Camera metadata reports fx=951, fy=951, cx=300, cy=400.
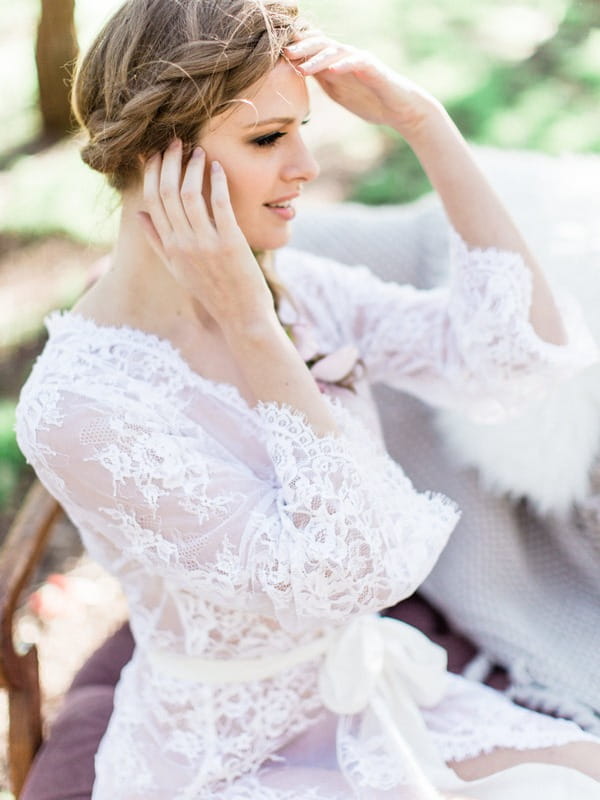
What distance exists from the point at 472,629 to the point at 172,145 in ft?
3.97

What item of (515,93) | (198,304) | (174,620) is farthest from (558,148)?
(174,620)

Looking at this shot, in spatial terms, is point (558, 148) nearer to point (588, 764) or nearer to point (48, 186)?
point (48, 186)

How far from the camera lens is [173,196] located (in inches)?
54.4

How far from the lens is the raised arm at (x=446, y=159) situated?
1.68m

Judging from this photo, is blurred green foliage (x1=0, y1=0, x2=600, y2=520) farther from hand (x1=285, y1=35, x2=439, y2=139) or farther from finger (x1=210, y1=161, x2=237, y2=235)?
finger (x1=210, y1=161, x2=237, y2=235)

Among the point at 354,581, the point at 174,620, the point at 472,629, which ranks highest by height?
the point at 354,581

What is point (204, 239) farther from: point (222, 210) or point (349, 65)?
point (349, 65)

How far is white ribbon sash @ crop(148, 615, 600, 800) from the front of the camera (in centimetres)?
150

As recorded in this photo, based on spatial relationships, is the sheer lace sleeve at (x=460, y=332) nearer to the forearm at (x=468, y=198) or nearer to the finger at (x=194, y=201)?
the forearm at (x=468, y=198)

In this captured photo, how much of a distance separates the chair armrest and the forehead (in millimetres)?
882

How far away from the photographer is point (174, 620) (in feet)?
5.25

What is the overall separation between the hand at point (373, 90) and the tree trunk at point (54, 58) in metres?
2.63

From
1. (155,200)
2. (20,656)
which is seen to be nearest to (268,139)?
(155,200)

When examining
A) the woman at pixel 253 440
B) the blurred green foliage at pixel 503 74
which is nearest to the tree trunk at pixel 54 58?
the blurred green foliage at pixel 503 74
